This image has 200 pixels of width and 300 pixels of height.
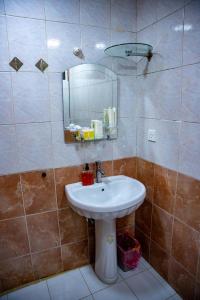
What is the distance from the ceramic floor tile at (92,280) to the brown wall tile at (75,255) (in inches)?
2.5

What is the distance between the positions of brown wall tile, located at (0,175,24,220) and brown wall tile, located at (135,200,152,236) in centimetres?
104

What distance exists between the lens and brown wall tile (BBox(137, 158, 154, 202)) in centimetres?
161

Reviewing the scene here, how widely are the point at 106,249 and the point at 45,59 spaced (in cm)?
147

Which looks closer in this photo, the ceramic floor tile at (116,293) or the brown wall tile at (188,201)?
the brown wall tile at (188,201)

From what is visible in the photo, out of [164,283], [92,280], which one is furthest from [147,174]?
[92,280]

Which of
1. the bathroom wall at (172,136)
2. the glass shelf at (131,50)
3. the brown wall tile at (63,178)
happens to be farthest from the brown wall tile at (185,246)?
the glass shelf at (131,50)

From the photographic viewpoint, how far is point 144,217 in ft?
5.79

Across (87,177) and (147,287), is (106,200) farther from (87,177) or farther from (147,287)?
(147,287)

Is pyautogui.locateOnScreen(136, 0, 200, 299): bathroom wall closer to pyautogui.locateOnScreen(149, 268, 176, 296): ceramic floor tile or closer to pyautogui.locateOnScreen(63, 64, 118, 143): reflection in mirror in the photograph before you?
pyautogui.locateOnScreen(149, 268, 176, 296): ceramic floor tile

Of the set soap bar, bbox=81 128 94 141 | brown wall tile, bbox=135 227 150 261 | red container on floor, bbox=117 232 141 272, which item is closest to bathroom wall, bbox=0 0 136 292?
soap bar, bbox=81 128 94 141

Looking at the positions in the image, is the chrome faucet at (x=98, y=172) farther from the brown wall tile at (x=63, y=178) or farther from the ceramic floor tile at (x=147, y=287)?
the ceramic floor tile at (x=147, y=287)

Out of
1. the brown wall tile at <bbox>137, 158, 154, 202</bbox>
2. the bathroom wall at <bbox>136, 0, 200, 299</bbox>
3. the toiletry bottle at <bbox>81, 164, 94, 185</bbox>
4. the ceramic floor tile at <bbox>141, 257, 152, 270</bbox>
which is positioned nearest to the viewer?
the bathroom wall at <bbox>136, 0, 200, 299</bbox>

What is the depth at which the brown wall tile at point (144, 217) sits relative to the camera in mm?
1694

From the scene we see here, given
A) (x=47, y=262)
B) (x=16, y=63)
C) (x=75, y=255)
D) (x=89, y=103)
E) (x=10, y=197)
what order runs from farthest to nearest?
(x=75, y=255)
(x=47, y=262)
(x=89, y=103)
(x=10, y=197)
(x=16, y=63)
